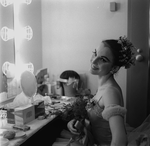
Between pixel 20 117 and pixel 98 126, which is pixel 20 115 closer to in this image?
pixel 20 117

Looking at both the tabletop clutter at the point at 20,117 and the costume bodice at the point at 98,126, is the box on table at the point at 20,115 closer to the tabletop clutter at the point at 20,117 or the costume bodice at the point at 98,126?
the tabletop clutter at the point at 20,117

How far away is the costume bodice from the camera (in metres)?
1.01

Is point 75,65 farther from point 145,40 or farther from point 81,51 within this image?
point 145,40

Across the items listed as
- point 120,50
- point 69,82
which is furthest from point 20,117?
point 69,82

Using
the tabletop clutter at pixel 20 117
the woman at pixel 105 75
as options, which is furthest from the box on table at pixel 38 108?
the woman at pixel 105 75

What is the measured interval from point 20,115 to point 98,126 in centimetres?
41

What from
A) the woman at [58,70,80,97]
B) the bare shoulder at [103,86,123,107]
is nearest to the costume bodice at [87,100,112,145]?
the bare shoulder at [103,86,123,107]

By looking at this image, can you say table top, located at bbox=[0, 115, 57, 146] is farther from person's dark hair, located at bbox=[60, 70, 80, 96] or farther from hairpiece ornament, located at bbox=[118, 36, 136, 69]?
person's dark hair, located at bbox=[60, 70, 80, 96]

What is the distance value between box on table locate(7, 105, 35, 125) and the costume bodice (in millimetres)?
338

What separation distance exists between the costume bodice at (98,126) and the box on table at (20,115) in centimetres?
34

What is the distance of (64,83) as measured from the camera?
6.48 feet

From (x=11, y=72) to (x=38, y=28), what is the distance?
2.31 ft

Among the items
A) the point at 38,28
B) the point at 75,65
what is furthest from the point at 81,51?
the point at 38,28

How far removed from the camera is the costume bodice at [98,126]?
3.31 feet
